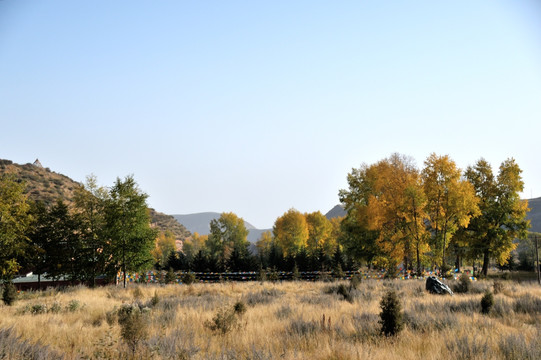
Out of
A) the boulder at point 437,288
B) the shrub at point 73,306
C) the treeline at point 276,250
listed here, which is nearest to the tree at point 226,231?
the treeline at point 276,250

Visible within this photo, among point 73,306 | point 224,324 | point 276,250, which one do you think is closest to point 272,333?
point 224,324

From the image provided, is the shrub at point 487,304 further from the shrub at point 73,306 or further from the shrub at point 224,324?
the shrub at point 73,306

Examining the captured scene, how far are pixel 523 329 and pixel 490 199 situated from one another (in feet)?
95.7

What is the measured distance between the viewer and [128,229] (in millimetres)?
30656

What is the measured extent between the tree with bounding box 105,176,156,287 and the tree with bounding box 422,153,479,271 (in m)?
22.6

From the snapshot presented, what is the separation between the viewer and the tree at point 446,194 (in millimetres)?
30547

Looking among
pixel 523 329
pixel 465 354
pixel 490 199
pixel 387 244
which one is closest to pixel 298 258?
pixel 387 244

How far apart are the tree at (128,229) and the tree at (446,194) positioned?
22.6 meters

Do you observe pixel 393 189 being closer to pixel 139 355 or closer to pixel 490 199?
pixel 490 199

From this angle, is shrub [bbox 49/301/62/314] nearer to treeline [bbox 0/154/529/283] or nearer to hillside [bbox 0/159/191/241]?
treeline [bbox 0/154/529/283]

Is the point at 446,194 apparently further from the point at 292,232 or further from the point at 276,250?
the point at 292,232

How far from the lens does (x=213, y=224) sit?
285ft

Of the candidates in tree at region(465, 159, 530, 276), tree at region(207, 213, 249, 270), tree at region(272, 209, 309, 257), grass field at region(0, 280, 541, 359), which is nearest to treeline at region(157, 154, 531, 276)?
tree at region(465, 159, 530, 276)

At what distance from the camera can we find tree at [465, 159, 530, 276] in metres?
35.2
